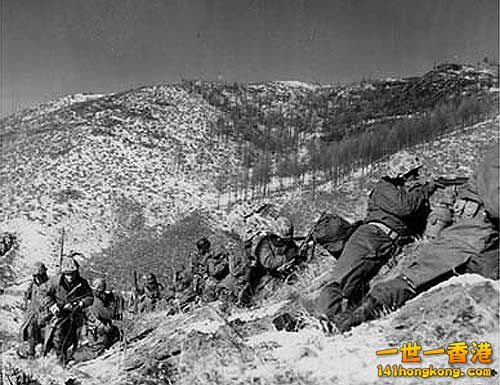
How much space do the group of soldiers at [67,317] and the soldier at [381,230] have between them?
4.41m

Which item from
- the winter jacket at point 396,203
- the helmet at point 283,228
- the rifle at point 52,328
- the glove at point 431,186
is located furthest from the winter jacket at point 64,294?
the glove at point 431,186

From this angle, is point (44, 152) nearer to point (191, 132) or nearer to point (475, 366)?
point (191, 132)

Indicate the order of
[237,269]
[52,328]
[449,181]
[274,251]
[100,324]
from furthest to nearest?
1. [237,269]
2. [274,251]
3. [100,324]
4. [52,328]
5. [449,181]

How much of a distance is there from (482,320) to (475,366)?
1.65 ft

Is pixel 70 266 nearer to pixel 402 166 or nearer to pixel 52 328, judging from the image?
pixel 52 328

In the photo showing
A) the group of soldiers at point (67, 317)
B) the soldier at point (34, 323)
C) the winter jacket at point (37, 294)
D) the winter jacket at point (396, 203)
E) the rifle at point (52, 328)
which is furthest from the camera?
the winter jacket at point (37, 294)

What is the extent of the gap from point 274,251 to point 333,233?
2.91 meters

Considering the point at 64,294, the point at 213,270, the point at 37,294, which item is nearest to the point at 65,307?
the point at 64,294

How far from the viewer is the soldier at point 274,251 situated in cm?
900

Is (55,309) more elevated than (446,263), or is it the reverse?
(446,263)

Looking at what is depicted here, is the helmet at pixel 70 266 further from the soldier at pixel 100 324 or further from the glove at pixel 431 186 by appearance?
the glove at pixel 431 186

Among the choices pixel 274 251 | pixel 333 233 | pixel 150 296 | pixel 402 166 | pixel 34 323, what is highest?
pixel 402 166

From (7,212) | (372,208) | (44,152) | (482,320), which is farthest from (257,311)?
(44,152)

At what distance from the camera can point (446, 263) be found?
4.50m
